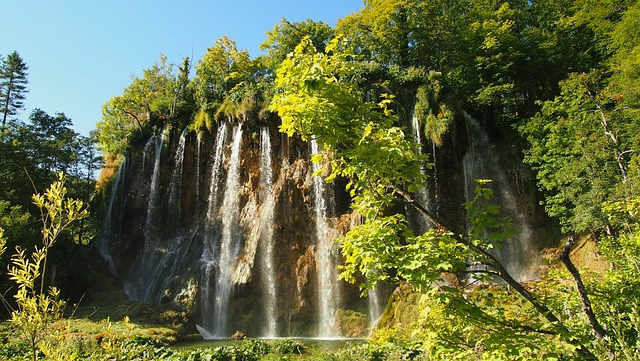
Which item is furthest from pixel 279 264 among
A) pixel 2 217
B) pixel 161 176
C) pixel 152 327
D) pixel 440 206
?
pixel 2 217

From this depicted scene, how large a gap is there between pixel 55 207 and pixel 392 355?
6771 millimetres

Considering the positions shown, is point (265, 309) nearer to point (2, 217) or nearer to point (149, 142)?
point (2, 217)

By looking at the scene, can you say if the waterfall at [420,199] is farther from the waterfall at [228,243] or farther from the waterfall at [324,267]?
the waterfall at [228,243]

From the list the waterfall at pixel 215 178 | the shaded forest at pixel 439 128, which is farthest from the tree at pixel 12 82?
the waterfall at pixel 215 178

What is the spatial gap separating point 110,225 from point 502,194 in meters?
23.8

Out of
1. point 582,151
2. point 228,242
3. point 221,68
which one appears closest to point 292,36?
point 221,68

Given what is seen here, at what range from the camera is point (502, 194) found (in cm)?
2233

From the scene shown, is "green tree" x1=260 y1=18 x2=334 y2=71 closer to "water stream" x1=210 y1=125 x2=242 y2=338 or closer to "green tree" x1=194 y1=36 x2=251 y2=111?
"green tree" x1=194 y1=36 x2=251 y2=111

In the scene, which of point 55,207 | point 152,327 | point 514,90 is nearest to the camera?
point 55,207

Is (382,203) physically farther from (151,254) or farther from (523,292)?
(151,254)

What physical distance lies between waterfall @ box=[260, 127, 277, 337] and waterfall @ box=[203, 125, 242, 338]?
159cm

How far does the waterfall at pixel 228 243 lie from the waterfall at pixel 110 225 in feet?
26.5

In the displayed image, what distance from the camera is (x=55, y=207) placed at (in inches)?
104

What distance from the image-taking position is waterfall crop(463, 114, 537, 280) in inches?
817
